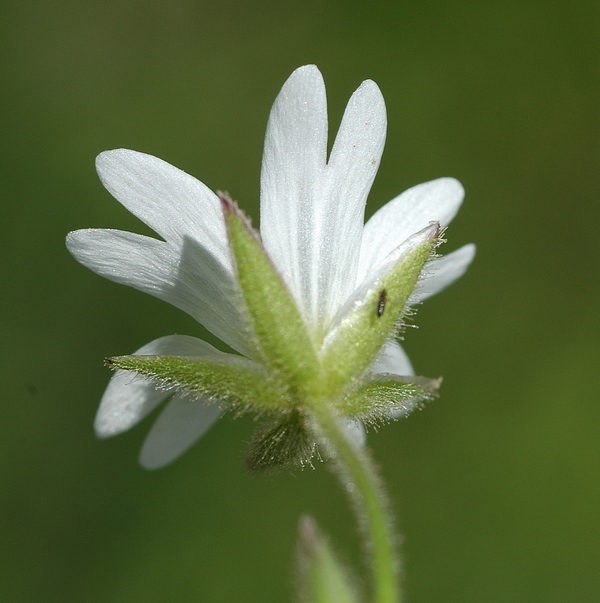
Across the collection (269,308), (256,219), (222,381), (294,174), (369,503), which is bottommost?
(369,503)

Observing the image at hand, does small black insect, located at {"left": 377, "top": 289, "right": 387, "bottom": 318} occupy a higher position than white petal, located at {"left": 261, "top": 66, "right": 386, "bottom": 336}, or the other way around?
white petal, located at {"left": 261, "top": 66, "right": 386, "bottom": 336}

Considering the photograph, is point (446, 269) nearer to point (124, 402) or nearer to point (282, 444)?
point (282, 444)

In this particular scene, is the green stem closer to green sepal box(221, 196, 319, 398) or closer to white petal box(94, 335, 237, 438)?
green sepal box(221, 196, 319, 398)

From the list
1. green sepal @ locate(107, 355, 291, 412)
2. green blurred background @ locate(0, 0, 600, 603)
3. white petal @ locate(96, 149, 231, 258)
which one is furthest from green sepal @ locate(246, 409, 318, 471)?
green blurred background @ locate(0, 0, 600, 603)

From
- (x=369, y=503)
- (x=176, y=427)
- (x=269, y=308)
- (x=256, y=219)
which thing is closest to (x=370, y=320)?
(x=269, y=308)

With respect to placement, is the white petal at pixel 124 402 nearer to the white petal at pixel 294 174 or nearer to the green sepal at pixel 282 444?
the green sepal at pixel 282 444

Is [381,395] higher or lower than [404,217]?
lower

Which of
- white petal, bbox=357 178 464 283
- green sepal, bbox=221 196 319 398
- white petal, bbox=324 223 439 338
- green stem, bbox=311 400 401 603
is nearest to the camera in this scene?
green stem, bbox=311 400 401 603

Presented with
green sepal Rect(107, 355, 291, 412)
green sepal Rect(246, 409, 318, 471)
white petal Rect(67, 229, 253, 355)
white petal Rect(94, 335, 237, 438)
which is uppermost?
white petal Rect(67, 229, 253, 355)
